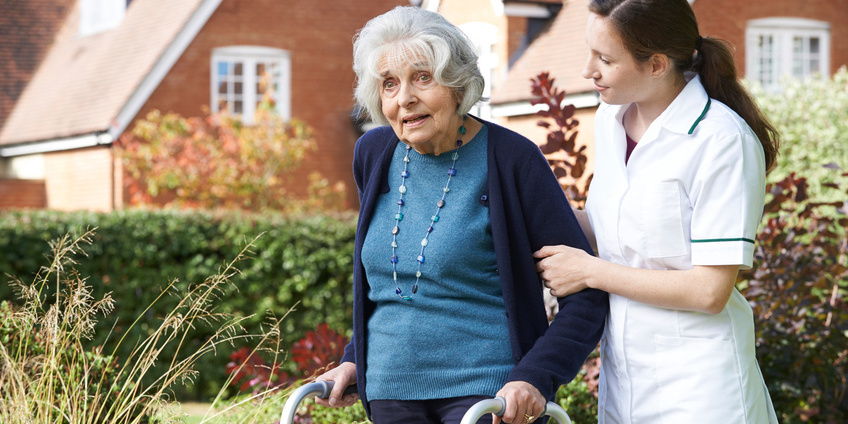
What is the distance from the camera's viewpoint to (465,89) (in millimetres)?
2727

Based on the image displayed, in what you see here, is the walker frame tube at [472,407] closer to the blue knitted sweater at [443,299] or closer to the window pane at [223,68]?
the blue knitted sweater at [443,299]

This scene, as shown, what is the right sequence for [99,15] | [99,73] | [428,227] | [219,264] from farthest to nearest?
[99,15] → [99,73] → [219,264] → [428,227]

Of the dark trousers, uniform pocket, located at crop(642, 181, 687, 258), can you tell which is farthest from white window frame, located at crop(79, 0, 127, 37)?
uniform pocket, located at crop(642, 181, 687, 258)

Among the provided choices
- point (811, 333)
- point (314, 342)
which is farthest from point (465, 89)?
point (811, 333)

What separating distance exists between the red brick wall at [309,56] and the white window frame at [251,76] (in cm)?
11

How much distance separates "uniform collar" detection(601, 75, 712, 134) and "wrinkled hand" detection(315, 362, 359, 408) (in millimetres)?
1125

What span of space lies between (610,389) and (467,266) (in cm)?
54

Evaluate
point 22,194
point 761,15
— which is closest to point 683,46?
point 761,15

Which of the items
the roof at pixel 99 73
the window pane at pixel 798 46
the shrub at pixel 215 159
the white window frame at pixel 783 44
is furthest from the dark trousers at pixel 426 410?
the window pane at pixel 798 46

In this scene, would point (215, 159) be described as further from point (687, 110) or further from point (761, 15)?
point (687, 110)

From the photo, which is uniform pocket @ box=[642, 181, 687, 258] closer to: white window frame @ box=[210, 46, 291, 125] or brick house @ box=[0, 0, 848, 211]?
brick house @ box=[0, 0, 848, 211]

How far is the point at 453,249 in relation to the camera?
265cm

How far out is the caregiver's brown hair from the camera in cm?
255

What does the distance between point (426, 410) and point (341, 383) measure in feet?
1.03
